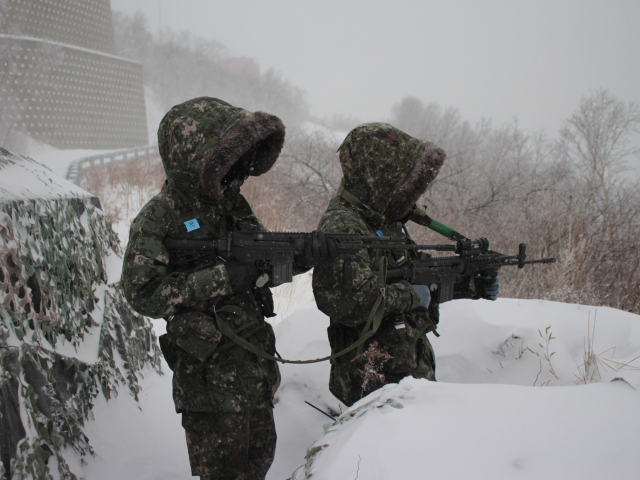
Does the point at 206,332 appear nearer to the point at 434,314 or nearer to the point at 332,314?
the point at 332,314

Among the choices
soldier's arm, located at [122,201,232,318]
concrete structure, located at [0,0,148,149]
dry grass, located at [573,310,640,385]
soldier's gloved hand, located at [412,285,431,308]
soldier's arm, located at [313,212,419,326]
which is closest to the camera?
soldier's arm, located at [122,201,232,318]

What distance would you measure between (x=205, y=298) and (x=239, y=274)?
191 millimetres

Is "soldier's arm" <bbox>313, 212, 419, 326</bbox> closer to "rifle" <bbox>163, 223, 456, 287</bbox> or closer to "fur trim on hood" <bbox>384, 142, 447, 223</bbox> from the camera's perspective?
"rifle" <bbox>163, 223, 456, 287</bbox>

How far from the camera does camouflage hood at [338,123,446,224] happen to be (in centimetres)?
211

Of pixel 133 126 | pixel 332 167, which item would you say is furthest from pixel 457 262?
pixel 133 126

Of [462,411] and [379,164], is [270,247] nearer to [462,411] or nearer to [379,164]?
[379,164]

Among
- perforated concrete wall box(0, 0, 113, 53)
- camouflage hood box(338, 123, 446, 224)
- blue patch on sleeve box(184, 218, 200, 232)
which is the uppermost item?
perforated concrete wall box(0, 0, 113, 53)

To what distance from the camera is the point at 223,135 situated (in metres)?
1.74

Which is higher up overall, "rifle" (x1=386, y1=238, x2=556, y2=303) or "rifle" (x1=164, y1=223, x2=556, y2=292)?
"rifle" (x1=164, y1=223, x2=556, y2=292)

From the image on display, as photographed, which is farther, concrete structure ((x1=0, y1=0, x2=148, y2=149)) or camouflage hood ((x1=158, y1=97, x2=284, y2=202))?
concrete structure ((x1=0, y1=0, x2=148, y2=149))

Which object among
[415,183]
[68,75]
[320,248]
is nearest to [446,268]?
[415,183]

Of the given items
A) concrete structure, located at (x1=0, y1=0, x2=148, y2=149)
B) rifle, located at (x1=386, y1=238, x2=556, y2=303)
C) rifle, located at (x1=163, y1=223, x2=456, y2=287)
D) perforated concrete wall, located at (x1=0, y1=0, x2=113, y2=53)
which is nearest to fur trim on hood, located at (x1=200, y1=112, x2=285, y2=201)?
rifle, located at (x1=163, y1=223, x2=456, y2=287)

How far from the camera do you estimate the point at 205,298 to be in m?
1.64

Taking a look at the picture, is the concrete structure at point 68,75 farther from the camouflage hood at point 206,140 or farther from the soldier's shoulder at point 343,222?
the soldier's shoulder at point 343,222
